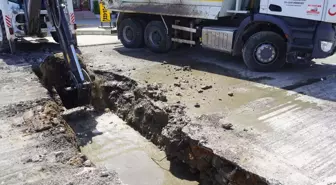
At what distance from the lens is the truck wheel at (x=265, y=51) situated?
7.97 meters

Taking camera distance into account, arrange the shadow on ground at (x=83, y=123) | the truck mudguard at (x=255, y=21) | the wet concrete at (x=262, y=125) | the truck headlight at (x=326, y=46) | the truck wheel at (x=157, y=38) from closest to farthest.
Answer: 1. the wet concrete at (x=262, y=125)
2. the shadow on ground at (x=83, y=123)
3. the truck headlight at (x=326, y=46)
4. the truck mudguard at (x=255, y=21)
5. the truck wheel at (x=157, y=38)

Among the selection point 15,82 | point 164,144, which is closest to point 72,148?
point 164,144

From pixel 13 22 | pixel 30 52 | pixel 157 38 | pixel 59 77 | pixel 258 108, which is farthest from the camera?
pixel 157 38

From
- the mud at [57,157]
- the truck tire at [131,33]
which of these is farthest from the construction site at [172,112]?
the truck tire at [131,33]

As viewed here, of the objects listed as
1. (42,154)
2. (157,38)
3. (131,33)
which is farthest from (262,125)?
(131,33)

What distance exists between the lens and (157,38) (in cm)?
1077

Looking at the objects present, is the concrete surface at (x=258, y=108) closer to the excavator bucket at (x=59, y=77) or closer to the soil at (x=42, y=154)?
the excavator bucket at (x=59, y=77)

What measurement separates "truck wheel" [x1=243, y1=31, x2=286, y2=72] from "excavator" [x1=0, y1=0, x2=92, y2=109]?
4.39 metres

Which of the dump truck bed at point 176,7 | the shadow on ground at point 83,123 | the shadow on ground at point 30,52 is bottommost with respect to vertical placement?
the shadow on ground at point 83,123

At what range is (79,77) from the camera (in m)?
6.42

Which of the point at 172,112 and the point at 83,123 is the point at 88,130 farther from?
the point at 172,112

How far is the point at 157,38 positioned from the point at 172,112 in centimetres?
523

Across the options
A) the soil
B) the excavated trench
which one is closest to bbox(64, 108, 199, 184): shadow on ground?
the excavated trench

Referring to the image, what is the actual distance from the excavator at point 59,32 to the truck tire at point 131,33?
1937 mm
